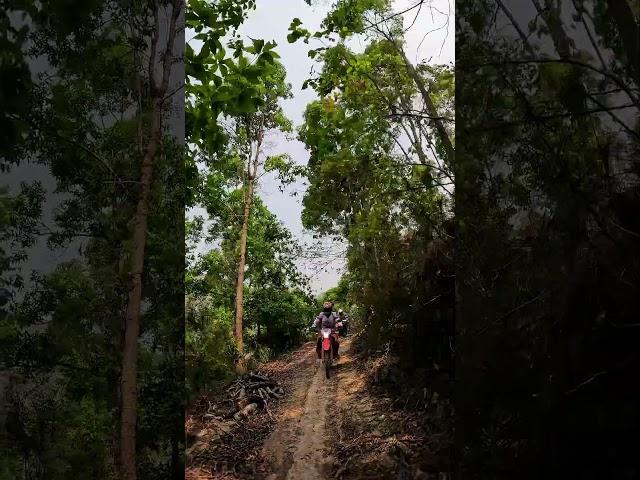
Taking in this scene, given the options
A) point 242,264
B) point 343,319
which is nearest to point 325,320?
point 343,319

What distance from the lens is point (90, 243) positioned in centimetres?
180

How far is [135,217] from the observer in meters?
1.88

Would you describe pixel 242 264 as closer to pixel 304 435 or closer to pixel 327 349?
pixel 327 349

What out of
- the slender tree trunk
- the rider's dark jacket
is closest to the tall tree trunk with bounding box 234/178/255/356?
the rider's dark jacket

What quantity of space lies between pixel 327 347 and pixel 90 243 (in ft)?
5.29

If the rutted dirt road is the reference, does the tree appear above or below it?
above

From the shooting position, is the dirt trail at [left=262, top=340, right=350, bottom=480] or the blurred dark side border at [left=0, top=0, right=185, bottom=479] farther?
the dirt trail at [left=262, top=340, right=350, bottom=480]

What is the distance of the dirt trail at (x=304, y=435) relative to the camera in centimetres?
226

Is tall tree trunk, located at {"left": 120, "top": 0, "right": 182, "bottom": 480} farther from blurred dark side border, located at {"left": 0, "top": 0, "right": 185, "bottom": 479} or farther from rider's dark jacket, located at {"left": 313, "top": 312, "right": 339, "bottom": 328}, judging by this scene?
rider's dark jacket, located at {"left": 313, "top": 312, "right": 339, "bottom": 328}

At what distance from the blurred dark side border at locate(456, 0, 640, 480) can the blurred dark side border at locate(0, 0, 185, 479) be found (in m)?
1.21

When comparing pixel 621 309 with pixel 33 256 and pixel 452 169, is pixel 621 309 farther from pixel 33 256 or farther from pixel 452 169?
pixel 33 256

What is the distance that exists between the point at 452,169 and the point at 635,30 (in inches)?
32.4

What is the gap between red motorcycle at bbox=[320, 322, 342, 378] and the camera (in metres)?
2.89

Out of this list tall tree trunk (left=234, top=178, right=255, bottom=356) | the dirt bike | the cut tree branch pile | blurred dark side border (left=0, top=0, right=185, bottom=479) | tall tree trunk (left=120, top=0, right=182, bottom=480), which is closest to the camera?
blurred dark side border (left=0, top=0, right=185, bottom=479)
